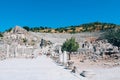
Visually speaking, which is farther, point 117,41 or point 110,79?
point 117,41

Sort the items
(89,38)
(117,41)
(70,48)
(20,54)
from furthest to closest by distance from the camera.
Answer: (89,38), (117,41), (70,48), (20,54)

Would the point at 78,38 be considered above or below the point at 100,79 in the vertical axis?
above

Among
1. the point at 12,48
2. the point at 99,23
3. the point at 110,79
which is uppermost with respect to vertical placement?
the point at 99,23

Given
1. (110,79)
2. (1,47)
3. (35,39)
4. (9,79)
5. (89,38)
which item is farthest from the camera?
(89,38)

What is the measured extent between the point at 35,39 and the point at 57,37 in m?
A: 21.3

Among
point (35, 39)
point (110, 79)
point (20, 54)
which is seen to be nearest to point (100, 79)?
point (110, 79)

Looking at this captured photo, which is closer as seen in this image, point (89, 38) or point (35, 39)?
point (35, 39)

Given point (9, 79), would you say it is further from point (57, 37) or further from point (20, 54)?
point (57, 37)

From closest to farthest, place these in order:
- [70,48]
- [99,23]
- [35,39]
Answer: [70,48] < [35,39] < [99,23]

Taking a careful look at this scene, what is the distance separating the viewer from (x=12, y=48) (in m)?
53.3

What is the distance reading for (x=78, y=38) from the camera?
12594 cm

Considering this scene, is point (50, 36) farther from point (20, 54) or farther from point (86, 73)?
point (86, 73)

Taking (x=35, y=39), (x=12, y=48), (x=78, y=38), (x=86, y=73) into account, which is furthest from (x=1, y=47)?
(x=78, y=38)

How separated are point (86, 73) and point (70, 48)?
151 feet
